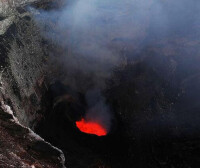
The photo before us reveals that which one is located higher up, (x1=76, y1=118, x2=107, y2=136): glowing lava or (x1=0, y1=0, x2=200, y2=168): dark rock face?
(x1=0, y1=0, x2=200, y2=168): dark rock face

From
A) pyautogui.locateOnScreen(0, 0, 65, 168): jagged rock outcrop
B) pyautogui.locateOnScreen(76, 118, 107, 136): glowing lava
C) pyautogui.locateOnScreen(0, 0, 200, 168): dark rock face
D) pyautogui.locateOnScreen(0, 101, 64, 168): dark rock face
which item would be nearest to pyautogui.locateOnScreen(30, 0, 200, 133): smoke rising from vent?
pyautogui.locateOnScreen(0, 0, 200, 168): dark rock face

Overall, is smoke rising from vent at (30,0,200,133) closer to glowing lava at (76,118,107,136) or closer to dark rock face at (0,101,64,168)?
glowing lava at (76,118,107,136)

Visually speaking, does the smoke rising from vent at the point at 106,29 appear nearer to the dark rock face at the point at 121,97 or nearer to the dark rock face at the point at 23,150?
the dark rock face at the point at 121,97

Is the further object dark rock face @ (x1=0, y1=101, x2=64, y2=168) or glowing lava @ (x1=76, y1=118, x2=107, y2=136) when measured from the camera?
glowing lava @ (x1=76, y1=118, x2=107, y2=136)

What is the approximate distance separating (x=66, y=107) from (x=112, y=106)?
252cm

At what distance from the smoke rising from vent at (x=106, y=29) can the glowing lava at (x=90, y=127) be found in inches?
19.5

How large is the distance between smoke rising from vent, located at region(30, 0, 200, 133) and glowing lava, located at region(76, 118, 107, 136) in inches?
19.5

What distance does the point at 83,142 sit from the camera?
489 inches

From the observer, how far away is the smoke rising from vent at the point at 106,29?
40.1 ft

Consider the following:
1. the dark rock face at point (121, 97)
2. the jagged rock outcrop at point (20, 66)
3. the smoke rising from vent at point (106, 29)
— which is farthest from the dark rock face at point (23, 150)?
the smoke rising from vent at point (106, 29)

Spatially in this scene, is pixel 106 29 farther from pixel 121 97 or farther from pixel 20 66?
pixel 20 66

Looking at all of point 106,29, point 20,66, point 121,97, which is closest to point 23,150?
point 20,66

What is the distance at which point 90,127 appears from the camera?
14.5m

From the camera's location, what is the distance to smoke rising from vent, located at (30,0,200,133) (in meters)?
12.2
